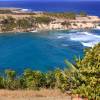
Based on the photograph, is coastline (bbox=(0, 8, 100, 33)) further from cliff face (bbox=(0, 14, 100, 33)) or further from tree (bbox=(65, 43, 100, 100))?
tree (bbox=(65, 43, 100, 100))

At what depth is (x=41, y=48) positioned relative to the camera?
80.6m

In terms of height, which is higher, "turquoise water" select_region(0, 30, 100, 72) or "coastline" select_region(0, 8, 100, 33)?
"coastline" select_region(0, 8, 100, 33)

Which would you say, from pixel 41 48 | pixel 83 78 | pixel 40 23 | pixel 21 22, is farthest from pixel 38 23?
pixel 83 78

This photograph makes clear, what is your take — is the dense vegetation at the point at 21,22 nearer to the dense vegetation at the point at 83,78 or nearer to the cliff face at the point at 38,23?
the cliff face at the point at 38,23

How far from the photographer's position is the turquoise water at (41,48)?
66938 millimetres

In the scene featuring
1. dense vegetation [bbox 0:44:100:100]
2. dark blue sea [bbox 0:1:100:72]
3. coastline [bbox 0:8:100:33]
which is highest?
dense vegetation [bbox 0:44:100:100]

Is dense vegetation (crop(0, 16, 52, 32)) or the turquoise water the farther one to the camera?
dense vegetation (crop(0, 16, 52, 32))

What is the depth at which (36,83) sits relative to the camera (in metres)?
22.4

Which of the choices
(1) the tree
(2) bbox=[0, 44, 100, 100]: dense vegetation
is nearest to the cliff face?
(2) bbox=[0, 44, 100, 100]: dense vegetation

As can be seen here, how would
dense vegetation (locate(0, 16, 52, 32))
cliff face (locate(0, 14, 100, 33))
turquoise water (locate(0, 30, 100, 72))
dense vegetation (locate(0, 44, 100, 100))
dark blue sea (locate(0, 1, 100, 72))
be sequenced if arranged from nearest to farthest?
1. dense vegetation (locate(0, 44, 100, 100))
2. dark blue sea (locate(0, 1, 100, 72))
3. turquoise water (locate(0, 30, 100, 72))
4. dense vegetation (locate(0, 16, 52, 32))
5. cliff face (locate(0, 14, 100, 33))

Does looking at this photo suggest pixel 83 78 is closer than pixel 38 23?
Yes

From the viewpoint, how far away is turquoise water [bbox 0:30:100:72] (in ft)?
220

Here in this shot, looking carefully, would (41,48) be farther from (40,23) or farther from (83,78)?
(83,78)

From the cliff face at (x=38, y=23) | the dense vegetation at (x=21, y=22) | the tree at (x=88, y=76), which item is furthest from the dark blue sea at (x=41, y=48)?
A: the tree at (x=88, y=76)
